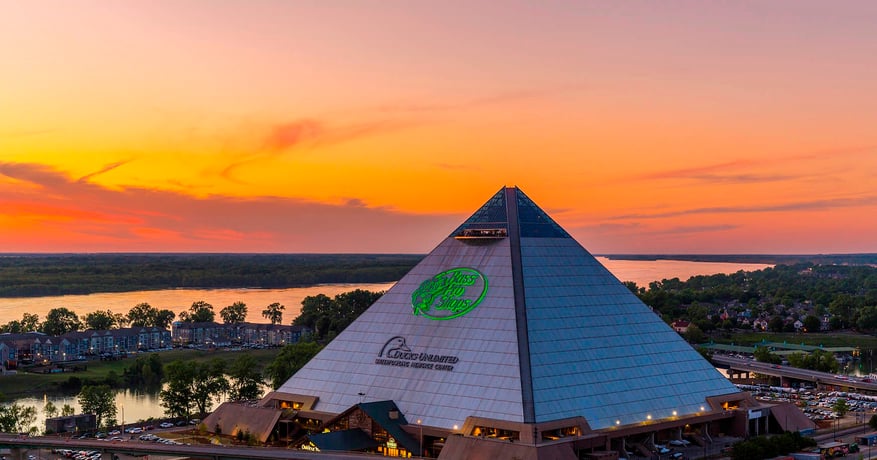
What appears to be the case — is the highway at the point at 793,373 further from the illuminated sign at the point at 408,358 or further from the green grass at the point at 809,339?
the illuminated sign at the point at 408,358

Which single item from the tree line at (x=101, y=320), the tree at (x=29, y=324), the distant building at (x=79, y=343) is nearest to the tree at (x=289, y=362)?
the distant building at (x=79, y=343)

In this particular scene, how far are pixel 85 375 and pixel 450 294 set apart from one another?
76.6m

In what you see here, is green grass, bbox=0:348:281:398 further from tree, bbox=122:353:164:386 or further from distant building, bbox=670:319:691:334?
distant building, bbox=670:319:691:334

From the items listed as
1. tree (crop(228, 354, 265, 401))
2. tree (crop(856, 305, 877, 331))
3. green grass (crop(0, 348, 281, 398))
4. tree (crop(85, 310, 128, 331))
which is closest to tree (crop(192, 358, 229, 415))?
tree (crop(228, 354, 265, 401))

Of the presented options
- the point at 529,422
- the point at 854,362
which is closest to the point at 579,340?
the point at 529,422

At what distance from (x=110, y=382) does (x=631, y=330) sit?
259ft

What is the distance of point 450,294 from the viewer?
73562 millimetres

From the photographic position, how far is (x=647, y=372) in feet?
224

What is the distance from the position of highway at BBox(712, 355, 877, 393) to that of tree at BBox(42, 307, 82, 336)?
119m

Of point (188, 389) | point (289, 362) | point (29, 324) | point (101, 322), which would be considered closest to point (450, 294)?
point (188, 389)

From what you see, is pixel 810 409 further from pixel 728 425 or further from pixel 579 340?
pixel 579 340

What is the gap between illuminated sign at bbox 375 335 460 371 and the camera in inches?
2645

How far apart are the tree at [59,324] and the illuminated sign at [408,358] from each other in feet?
378

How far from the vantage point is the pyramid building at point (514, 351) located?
203 ft
